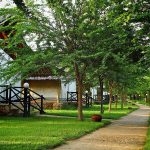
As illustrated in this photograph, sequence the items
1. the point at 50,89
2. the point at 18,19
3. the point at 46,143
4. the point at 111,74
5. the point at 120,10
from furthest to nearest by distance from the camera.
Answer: the point at 50,89 → the point at 111,74 → the point at 18,19 → the point at 46,143 → the point at 120,10

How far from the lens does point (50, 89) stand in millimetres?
44500

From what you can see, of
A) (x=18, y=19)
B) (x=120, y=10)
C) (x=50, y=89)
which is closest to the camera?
(x=120, y=10)

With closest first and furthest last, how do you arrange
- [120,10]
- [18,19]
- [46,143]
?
1. [120,10]
2. [46,143]
3. [18,19]

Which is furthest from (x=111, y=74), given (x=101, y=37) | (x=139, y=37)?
(x=139, y=37)

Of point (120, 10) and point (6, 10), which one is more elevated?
point (6, 10)

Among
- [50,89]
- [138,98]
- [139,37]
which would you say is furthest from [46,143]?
[138,98]

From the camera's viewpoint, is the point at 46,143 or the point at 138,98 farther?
the point at 138,98

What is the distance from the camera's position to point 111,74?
2588 centimetres

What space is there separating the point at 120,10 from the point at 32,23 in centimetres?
1154

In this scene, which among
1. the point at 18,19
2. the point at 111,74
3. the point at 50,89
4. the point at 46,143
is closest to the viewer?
the point at 46,143

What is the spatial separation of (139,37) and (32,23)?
10.4 meters

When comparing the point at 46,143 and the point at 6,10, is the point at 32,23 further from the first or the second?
the point at 46,143

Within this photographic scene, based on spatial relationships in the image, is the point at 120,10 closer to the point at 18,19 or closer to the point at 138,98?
the point at 18,19

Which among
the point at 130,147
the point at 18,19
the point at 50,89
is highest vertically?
the point at 18,19
